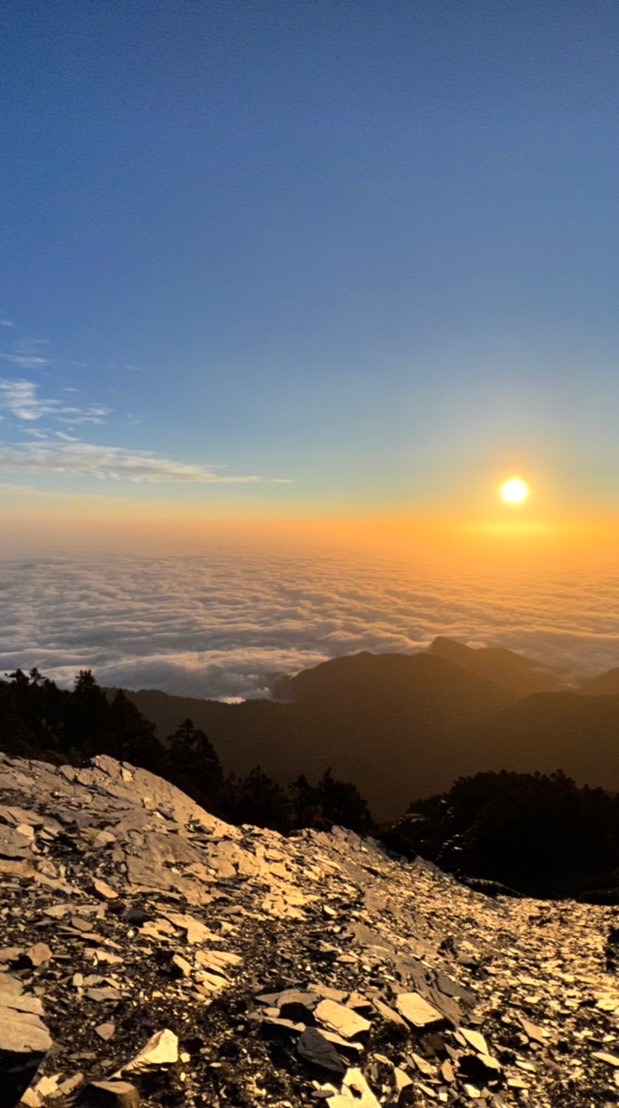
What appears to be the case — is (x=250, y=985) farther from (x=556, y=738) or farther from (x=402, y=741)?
(x=402, y=741)

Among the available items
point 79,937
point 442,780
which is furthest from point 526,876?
point 442,780

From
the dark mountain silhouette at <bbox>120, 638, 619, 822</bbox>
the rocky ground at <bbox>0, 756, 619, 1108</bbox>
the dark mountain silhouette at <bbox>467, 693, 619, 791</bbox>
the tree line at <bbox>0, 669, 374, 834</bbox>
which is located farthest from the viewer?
the dark mountain silhouette at <bbox>467, 693, 619, 791</bbox>

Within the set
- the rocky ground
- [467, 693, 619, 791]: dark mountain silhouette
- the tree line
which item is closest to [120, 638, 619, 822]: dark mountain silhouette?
[467, 693, 619, 791]: dark mountain silhouette

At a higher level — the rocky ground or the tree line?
the rocky ground

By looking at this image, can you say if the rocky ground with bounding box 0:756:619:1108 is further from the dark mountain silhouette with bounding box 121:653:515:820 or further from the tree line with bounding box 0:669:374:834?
the dark mountain silhouette with bounding box 121:653:515:820

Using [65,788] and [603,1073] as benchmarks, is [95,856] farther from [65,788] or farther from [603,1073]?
[603,1073]

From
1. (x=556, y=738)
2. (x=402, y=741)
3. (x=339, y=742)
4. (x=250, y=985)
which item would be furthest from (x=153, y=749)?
(x=402, y=741)

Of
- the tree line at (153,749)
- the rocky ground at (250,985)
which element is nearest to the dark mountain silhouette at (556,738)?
the tree line at (153,749)
